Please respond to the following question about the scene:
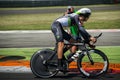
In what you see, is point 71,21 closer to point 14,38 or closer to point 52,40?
point 52,40

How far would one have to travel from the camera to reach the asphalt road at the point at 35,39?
16.9 metres

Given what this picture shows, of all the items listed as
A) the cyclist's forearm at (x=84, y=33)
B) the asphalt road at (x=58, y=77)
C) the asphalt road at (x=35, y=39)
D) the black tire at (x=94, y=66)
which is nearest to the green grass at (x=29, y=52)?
the asphalt road at (x=35, y=39)

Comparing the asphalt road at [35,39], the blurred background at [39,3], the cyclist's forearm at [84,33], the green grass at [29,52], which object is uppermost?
the cyclist's forearm at [84,33]

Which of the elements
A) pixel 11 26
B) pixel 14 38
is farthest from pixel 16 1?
pixel 14 38

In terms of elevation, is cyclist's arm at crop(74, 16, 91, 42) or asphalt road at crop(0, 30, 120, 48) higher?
cyclist's arm at crop(74, 16, 91, 42)

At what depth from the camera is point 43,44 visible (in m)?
17.0

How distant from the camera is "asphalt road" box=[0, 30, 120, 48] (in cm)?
1694

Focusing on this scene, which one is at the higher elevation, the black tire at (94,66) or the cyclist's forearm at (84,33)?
the cyclist's forearm at (84,33)

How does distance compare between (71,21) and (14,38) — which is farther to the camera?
(14,38)

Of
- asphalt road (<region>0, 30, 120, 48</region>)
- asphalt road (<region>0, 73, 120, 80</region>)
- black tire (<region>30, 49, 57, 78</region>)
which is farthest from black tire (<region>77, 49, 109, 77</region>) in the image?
asphalt road (<region>0, 30, 120, 48</region>)

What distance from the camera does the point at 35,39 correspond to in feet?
62.8

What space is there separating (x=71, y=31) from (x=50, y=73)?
1559mm

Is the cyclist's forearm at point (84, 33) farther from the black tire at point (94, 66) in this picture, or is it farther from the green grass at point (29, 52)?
the green grass at point (29, 52)

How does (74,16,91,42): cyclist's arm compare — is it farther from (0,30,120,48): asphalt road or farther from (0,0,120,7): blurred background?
(0,0,120,7): blurred background
